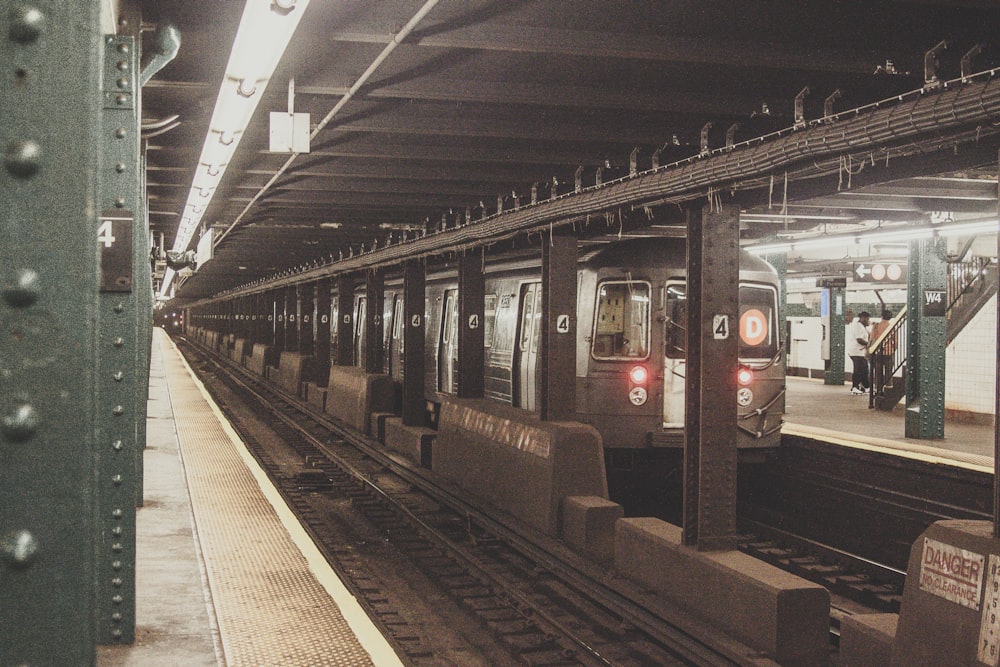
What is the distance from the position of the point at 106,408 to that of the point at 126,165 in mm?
1213

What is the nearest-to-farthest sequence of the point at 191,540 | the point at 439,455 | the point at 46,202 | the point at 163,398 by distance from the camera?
the point at 46,202 → the point at 191,540 → the point at 439,455 → the point at 163,398

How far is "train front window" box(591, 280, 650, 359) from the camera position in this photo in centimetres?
1095

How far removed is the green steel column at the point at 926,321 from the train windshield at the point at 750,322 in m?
3.73

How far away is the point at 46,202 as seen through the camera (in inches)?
56.2

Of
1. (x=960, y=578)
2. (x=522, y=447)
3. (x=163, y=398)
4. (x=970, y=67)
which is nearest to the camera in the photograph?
(x=960, y=578)

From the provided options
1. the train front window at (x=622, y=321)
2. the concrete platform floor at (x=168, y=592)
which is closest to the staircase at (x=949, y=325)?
the train front window at (x=622, y=321)

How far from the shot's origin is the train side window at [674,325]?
10930 mm

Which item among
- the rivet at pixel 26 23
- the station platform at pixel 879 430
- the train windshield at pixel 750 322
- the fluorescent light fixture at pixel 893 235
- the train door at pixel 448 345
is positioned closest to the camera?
the rivet at pixel 26 23

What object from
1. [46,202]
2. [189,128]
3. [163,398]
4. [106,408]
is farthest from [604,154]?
[163,398]

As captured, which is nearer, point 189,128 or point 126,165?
point 126,165

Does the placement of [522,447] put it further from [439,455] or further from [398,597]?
[439,455]

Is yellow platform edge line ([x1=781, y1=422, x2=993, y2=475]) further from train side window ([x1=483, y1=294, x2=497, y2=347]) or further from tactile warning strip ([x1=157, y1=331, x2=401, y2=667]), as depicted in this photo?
tactile warning strip ([x1=157, y1=331, x2=401, y2=667])

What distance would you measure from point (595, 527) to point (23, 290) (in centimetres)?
788

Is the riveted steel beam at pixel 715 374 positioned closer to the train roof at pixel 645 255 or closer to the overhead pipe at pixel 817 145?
the overhead pipe at pixel 817 145
